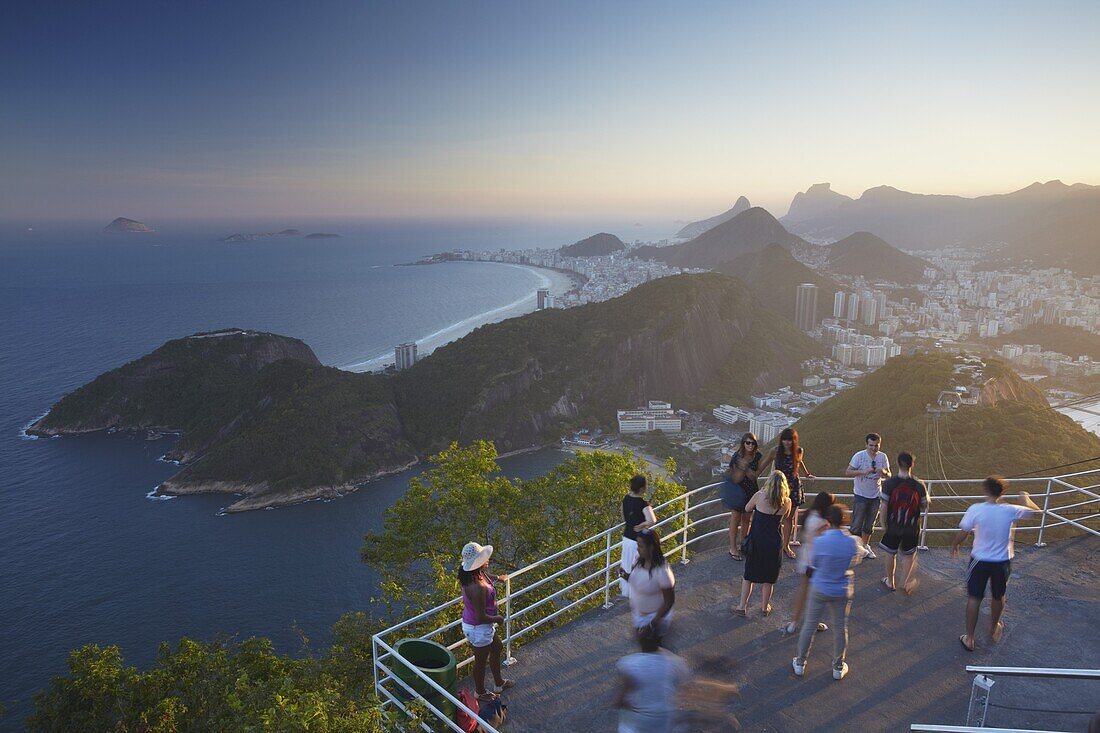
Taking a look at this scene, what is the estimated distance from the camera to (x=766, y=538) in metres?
5.35

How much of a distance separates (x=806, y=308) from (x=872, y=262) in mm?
57664

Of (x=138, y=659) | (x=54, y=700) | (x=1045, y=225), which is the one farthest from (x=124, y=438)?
(x=1045, y=225)

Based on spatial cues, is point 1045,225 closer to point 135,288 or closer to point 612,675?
point 612,675

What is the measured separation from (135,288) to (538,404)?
405 ft

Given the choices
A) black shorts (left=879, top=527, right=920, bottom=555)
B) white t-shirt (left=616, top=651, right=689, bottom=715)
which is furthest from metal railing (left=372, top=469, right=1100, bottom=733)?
white t-shirt (left=616, top=651, right=689, bottom=715)

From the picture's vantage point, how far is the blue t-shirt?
4.54 metres

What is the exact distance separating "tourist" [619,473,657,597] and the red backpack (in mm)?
2428

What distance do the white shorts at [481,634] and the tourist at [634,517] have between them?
116cm

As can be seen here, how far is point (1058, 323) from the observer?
91.8 meters

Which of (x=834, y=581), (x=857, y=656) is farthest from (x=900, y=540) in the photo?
(x=834, y=581)

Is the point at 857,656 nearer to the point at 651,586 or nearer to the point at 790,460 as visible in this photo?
the point at 790,460

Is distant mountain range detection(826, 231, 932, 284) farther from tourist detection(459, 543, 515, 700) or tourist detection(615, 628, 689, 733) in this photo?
tourist detection(615, 628, 689, 733)

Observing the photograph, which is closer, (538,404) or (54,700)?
(54,700)

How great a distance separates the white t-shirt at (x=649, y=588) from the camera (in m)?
4.25
